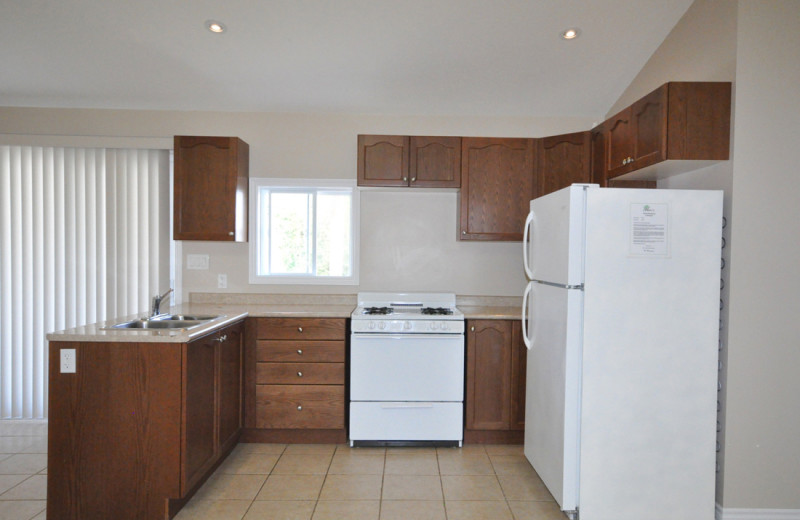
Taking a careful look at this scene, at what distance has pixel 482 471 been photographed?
289 centimetres

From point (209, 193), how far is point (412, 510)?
8.15 ft

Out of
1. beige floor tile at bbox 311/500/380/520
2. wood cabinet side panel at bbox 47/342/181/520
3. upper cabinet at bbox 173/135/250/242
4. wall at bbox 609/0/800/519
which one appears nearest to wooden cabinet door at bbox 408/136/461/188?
upper cabinet at bbox 173/135/250/242

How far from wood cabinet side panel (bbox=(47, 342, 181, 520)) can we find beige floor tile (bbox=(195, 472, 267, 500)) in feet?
1.11

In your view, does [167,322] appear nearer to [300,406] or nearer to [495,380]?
[300,406]

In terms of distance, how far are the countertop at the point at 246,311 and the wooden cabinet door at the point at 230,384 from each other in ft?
0.37

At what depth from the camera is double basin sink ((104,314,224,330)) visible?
110 inches

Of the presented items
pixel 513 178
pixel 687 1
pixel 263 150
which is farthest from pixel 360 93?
pixel 687 1

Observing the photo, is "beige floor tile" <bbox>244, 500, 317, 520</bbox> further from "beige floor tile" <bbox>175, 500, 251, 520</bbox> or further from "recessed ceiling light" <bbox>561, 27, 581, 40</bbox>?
"recessed ceiling light" <bbox>561, 27, 581, 40</bbox>

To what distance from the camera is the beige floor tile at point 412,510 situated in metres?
2.38

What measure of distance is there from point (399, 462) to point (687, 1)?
10.5 ft

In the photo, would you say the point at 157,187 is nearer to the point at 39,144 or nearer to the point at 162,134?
the point at 162,134

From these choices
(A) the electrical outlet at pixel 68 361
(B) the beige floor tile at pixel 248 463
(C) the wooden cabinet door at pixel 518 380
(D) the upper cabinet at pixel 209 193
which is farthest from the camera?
(D) the upper cabinet at pixel 209 193

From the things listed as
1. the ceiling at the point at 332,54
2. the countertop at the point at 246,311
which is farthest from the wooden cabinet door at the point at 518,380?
the ceiling at the point at 332,54

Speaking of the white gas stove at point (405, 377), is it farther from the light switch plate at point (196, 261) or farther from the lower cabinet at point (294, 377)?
Result: the light switch plate at point (196, 261)
